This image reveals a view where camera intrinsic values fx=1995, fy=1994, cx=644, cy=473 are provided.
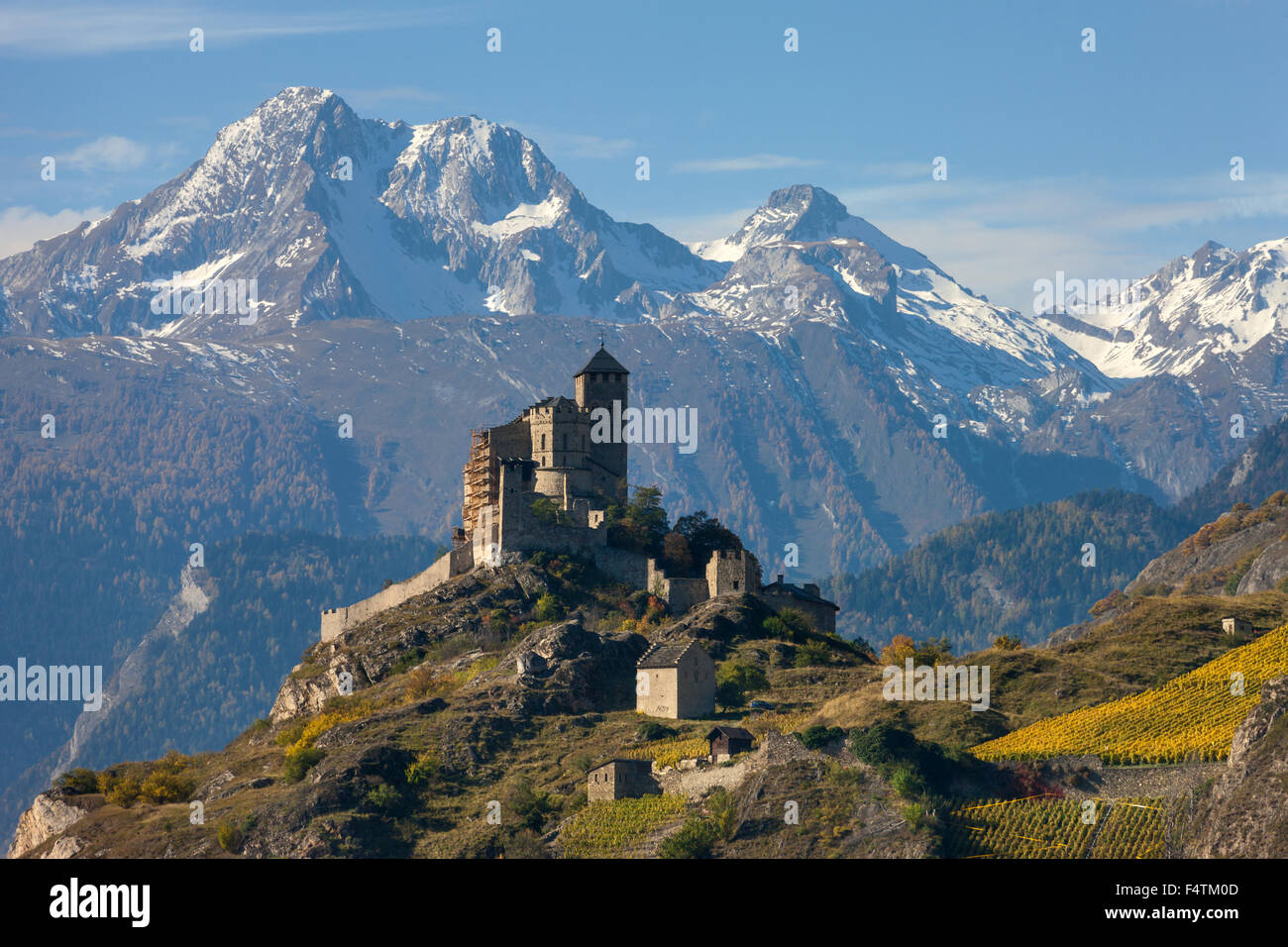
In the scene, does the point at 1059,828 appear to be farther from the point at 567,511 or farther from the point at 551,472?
the point at 551,472

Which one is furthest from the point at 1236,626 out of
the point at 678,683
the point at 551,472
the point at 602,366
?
the point at 602,366

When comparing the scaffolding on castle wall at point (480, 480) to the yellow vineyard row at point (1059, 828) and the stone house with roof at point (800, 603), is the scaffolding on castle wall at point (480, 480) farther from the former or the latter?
the yellow vineyard row at point (1059, 828)

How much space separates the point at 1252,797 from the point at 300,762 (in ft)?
181

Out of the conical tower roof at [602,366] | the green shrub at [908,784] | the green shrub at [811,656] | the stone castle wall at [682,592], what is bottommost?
the green shrub at [908,784]

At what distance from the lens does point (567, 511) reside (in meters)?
147

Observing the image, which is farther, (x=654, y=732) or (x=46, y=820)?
(x=46, y=820)

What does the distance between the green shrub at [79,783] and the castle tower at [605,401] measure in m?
42.9

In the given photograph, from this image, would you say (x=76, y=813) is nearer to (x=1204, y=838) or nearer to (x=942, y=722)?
(x=942, y=722)

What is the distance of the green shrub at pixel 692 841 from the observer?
96.4 m

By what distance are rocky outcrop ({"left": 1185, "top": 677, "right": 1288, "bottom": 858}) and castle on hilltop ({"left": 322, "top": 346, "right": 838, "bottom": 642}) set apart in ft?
161

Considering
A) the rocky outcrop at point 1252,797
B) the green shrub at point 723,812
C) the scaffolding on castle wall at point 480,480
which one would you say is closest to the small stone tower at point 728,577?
the scaffolding on castle wall at point 480,480

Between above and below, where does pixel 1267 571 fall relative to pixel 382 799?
above

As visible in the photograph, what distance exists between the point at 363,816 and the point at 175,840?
1170 cm

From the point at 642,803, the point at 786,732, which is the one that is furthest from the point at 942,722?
the point at 642,803
